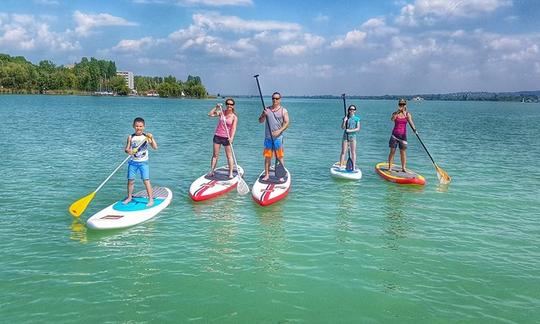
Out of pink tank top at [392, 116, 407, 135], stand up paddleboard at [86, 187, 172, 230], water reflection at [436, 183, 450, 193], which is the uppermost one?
pink tank top at [392, 116, 407, 135]

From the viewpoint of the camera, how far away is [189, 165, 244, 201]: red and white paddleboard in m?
12.4

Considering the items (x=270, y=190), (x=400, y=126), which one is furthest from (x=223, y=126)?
(x=400, y=126)

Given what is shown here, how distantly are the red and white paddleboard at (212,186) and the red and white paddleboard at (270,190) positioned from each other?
88cm

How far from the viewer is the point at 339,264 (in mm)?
8391

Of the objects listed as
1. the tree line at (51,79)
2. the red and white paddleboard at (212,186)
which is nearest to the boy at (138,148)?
the red and white paddleboard at (212,186)

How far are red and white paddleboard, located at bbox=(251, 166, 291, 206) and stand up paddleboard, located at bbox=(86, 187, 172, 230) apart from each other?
2.52m

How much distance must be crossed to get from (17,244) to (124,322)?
413cm

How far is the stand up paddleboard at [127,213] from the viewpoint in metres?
9.70

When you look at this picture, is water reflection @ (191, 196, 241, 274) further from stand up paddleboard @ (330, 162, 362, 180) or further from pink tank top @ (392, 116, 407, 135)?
pink tank top @ (392, 116, 407, 135)

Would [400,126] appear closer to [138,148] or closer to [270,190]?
[270,190]

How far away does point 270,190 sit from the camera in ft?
41.8

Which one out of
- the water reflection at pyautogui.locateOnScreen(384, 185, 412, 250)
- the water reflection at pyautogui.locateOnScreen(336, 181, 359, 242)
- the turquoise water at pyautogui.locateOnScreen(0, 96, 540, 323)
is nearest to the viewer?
the turquoise water at pyautogui.locateOnScreen(0, 96, 540, 323)

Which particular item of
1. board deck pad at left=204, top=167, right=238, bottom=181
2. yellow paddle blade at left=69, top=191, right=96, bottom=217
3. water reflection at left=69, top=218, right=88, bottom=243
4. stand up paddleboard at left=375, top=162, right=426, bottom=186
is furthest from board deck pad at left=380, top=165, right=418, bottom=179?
water reflection at left=69, top=218, right=88, bottom=243

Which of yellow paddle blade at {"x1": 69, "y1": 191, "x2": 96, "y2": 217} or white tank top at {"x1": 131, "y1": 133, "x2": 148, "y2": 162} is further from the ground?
white tank top at {"x1": 131, "y1": 133, "x2": 148, "y2": 162}
